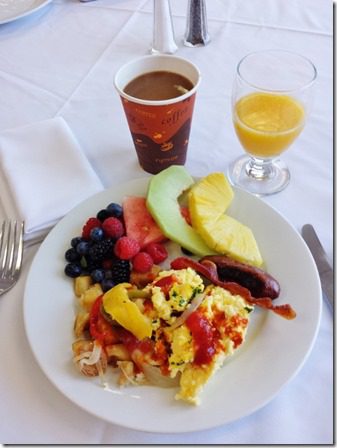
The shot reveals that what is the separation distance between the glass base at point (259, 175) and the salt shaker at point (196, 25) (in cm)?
48

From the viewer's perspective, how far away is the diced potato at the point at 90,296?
829 mm

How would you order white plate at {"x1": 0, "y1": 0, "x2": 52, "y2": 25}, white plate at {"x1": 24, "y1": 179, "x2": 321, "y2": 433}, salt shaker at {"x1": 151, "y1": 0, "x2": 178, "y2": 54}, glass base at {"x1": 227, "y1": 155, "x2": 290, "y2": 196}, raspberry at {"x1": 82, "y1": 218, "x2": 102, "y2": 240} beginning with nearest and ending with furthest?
white plate at {"x1": 24, "y1": 179, "x2": 321, "y2": 433}
raspberry at {"x1": 82, "y1": 218, "x2": 102, "y2": 240}
glass base at {"x1": 227, "y1": 155, "x2": 290, "y2": 196}
salt shaker at {"x1": 151, "y1": 0, "x2": 178, "y2": 54}
white plate at {"x1": 0, "y1": 0, "x2": 52, "y2": 25}

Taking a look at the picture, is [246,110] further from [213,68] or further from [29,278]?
[29,278]

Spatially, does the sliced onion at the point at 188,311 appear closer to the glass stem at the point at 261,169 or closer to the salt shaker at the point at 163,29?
the glass stem at the point at 261,169

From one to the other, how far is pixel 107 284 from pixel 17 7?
1114mm

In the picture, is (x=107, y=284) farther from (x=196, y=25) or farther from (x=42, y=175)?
(x=196, y=25)

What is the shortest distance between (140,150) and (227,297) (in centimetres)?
42

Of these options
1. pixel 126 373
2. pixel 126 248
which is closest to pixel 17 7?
pixel 126 248

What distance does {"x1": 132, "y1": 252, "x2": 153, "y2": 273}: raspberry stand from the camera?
0.88 metres

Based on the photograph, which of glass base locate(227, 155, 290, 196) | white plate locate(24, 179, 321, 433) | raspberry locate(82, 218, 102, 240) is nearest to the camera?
white plate locate(24, 179, 321, 433)

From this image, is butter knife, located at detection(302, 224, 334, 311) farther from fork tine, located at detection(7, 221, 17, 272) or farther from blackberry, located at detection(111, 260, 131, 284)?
fork tine, located at detection(7, 221, 17, 272)

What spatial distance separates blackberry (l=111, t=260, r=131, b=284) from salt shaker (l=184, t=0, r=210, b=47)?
0.81 meters

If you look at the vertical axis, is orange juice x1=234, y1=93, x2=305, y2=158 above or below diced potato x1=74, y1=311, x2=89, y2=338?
above

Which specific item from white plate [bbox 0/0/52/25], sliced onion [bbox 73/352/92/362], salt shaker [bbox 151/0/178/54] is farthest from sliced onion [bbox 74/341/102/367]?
white plate [bbox 0/0/52/25]
